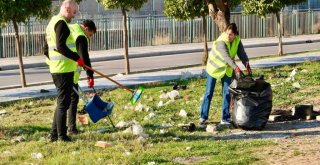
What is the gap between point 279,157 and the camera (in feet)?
24.1

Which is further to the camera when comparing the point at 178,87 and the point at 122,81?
the point at 122,81

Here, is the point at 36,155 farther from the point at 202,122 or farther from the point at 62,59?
the point at 202,122

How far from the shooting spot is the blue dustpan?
28.9 ft

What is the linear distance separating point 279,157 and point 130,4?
1092 centimetres

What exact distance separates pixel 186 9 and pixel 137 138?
12.3 metres

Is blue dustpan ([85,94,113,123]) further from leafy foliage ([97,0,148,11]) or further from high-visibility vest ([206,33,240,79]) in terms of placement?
leafy foliage ([97,0,148,11])

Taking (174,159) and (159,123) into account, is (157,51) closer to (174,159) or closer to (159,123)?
(159,123)

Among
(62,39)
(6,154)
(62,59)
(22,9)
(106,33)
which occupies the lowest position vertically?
(6,154)

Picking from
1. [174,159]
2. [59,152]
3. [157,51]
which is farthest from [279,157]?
[157,51]

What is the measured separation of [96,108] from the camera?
8.89 meters

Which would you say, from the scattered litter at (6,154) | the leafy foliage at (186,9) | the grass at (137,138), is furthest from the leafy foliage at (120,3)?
the scattered litter at (6,154)

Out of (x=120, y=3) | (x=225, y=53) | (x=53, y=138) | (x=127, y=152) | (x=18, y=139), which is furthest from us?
(x=120, y=3)

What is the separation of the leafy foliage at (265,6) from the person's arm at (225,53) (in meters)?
13.3

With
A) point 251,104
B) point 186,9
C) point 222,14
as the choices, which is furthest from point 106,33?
point 251,104
